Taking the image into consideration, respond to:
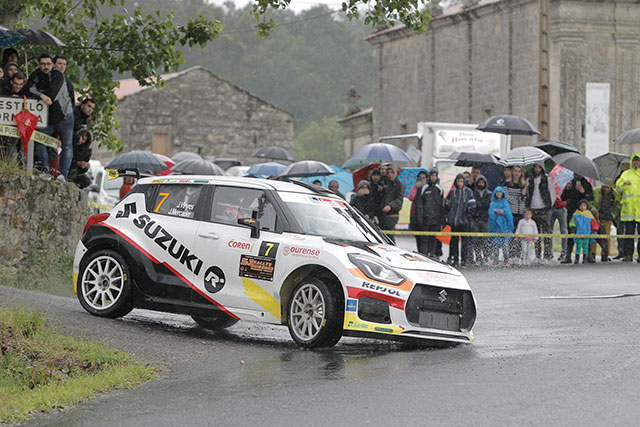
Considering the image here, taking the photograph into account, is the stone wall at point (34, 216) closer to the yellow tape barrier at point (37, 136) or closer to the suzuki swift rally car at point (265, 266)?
the yellow tape barrier at point (37, 136)

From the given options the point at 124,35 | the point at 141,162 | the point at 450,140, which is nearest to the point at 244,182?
the point at 124,35

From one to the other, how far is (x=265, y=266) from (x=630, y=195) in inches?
538

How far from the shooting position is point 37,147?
17734mm

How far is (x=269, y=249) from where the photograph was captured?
12.0 meters

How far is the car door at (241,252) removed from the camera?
12.0 m

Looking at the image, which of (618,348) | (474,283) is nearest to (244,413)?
(618,348)

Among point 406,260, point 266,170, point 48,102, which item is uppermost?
point 266,170

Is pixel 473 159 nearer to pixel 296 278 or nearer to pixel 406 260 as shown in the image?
pixel 406 260

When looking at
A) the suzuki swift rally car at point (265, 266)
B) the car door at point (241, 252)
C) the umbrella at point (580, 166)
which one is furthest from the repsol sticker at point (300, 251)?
the umbrella at point (580, 166)

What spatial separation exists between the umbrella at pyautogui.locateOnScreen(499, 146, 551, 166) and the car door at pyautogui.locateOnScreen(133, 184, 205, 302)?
11899 mm

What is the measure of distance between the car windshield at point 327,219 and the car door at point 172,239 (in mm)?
1067

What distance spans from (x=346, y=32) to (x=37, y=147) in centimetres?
10746

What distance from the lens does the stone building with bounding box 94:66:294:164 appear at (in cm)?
6425

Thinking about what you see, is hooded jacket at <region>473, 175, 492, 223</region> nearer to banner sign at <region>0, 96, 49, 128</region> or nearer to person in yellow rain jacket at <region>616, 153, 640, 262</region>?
person in yellow rain jacket at <region>616, 153, 640, 262</region>
